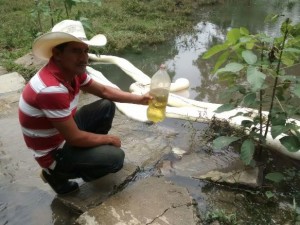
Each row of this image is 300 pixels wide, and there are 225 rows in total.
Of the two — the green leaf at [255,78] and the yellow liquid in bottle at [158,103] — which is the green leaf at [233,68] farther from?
the yellow liquid in bottle at [158,103]

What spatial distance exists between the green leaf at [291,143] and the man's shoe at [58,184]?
161cm

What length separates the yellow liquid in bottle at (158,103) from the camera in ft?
9.88

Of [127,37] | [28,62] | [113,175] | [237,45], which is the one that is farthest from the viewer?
[127,37]

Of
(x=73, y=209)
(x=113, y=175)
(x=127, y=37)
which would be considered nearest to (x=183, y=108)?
(x=113, y=175)

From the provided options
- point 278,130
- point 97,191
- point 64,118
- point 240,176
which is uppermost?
point 64,118

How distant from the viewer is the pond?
2.67 meters

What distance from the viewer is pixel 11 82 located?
492 centimetres

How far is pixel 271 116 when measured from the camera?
109 inches

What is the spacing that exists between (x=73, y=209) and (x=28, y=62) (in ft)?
11.3

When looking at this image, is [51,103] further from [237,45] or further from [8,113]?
[8,113]

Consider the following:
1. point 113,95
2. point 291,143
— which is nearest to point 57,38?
point 113,95

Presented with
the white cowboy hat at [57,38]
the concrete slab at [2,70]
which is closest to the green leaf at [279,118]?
the white cowboy hat at [57,38]

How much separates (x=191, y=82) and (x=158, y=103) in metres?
2.56

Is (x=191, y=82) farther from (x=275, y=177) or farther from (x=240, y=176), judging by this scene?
(x=275, y=177)
